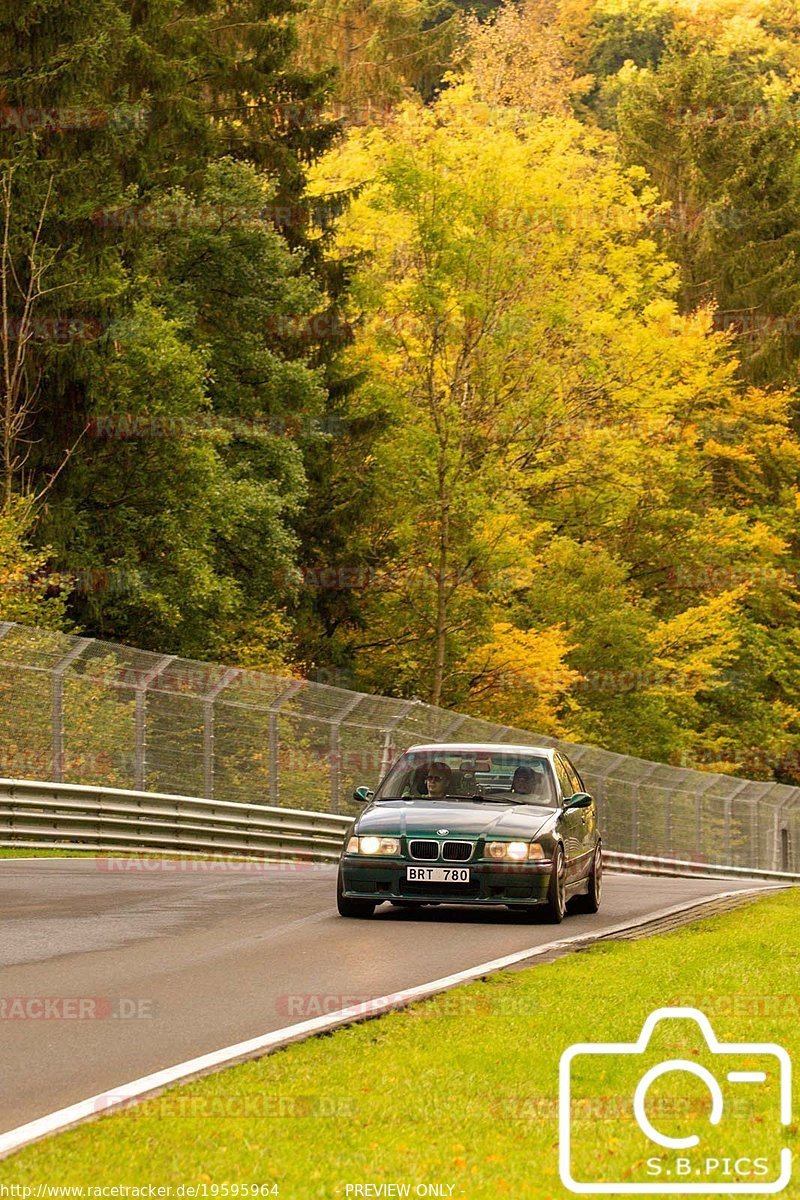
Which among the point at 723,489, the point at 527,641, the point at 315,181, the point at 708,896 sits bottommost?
the point at 708,896

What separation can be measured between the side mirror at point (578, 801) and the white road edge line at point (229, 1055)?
127 inches

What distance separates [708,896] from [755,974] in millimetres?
9147

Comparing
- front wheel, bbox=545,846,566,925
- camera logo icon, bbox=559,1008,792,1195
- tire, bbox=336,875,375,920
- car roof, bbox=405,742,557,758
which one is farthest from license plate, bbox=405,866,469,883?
camera logo icon, bbox=559,1008,792,1195

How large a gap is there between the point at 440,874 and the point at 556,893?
1041 mm

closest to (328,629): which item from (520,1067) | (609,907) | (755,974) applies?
(609,907)

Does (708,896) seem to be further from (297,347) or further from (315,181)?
(315,181)

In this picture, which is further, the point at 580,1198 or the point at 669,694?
the point at 669,694

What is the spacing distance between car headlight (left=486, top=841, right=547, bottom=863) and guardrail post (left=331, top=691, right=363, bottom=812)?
1153 centimetres

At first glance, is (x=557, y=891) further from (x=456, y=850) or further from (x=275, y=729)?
(x=275, y=729)

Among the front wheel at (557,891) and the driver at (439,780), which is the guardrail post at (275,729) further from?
the front wheel at (557,891)

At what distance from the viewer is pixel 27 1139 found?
6.64 m

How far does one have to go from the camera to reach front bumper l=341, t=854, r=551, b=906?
15.7m

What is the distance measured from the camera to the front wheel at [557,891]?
1596 cm

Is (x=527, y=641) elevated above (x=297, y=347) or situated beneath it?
situated beneath
